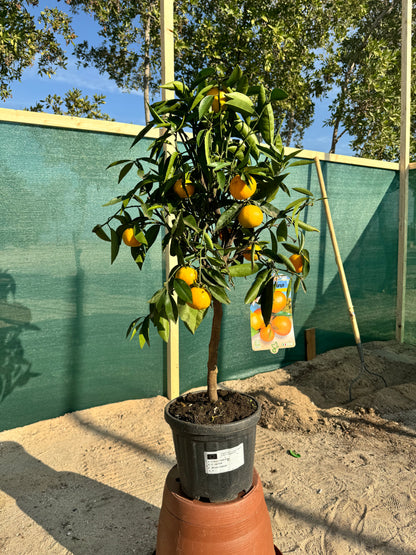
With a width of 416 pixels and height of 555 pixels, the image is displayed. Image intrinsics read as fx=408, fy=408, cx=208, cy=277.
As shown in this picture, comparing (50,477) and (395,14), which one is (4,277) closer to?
(50,477)

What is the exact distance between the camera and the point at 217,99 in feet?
3.82

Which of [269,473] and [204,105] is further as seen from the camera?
[269,473]

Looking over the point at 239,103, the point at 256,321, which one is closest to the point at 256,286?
the point at 239,103

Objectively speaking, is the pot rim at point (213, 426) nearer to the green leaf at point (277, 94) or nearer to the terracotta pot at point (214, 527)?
the terracotta pot at point (214, 527)

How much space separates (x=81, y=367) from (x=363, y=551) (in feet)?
5.71

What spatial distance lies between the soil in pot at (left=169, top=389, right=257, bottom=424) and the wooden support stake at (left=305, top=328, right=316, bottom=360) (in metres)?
2.13

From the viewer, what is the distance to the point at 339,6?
6.95m

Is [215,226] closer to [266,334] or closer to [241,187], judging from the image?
[241,187]

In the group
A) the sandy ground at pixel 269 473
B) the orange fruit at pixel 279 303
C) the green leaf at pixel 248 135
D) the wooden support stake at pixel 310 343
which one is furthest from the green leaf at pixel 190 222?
the wooden support stake at pixel 310 343

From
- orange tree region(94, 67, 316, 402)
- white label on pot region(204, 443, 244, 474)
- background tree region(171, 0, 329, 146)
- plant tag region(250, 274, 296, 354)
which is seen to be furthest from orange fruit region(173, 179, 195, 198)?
background tree region(171, 0, 329, 146)

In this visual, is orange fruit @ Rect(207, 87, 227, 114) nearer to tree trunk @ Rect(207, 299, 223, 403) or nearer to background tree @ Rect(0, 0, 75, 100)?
tree trunk @ Rect(207, 299, 223, 403)

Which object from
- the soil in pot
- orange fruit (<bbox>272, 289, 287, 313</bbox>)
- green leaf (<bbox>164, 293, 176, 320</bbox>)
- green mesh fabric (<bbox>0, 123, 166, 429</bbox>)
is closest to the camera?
green leaf (<bbox>164, 293, 176, 320</bbox>)

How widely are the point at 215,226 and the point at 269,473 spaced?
58.2 inches

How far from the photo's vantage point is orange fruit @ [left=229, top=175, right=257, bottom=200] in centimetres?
114
